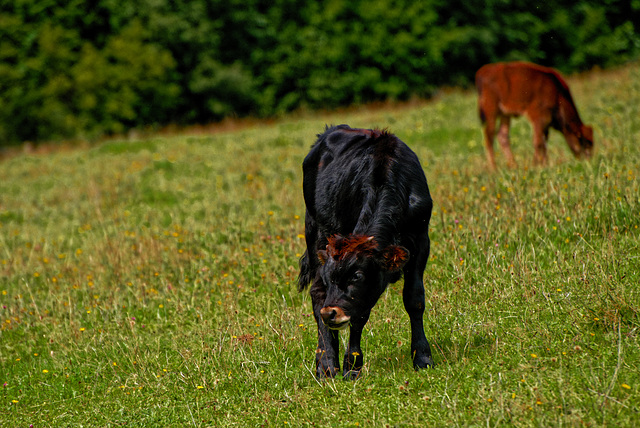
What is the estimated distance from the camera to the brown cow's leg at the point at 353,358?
4082 mm

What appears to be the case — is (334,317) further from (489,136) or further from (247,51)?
(247,51)

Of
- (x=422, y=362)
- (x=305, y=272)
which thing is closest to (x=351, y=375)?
(x=422, y=362)

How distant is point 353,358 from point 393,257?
0.89 meters

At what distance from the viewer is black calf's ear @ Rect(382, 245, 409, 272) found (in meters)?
3.69

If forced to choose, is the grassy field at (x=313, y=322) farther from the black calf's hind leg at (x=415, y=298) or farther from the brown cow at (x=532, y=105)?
the brown cow at (x=532, y=105)

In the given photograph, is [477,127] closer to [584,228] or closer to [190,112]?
[584,228]

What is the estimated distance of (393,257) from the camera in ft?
12.2

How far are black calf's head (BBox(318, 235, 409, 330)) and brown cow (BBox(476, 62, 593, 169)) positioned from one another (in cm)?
584

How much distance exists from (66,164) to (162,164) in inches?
170

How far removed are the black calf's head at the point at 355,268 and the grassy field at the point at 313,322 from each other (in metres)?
0.62

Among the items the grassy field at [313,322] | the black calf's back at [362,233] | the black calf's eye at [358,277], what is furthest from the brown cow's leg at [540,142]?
the black calf's eye at [358,277]

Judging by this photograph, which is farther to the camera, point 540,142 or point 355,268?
point 540,142

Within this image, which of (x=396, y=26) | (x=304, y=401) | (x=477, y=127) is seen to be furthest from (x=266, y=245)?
(x=396, y=26)

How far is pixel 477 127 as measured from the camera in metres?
15.4
